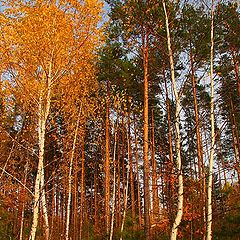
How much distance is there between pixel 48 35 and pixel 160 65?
5102 mm

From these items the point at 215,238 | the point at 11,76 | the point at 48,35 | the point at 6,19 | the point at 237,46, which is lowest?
the point at 215,238

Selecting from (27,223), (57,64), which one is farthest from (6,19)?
(27,223)

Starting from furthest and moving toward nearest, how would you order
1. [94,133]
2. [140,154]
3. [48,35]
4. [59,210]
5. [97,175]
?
1. [59,210]
2. [97,175]
3. [140,154]
4. [94,133]
5. [48,35]

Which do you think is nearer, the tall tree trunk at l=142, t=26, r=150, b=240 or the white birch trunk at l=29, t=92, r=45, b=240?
the white birch trunk at l=29, t=92, r=45, b=240

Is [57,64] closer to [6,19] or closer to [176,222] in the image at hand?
[6,19]

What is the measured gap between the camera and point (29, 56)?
780cm

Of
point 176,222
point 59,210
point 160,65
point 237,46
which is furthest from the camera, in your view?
point 59,210

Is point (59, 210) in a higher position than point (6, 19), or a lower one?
lower

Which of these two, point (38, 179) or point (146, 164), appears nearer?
point (38, 179)

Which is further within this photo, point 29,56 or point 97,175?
point 97,175

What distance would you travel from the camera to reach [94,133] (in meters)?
21.8

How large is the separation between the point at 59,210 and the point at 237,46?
970 inches

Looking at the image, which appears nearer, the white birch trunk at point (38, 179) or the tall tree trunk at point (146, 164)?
the white birch trunk at point (38, 179)

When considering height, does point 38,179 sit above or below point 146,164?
below
